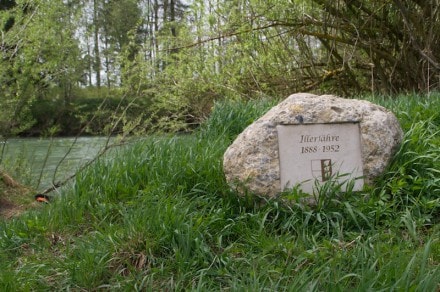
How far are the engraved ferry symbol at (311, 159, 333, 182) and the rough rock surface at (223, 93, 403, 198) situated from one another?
24 centimetres

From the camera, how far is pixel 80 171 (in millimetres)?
3924

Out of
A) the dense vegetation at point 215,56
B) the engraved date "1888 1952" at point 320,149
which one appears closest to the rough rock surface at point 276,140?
the engraved date "1888 1952" at point 320,149

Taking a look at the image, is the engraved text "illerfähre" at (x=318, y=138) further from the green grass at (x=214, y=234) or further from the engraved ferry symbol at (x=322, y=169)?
the green grass at (x=214, y=234)

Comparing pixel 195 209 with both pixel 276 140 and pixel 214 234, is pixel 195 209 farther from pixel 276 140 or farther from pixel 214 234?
pixel 276 140

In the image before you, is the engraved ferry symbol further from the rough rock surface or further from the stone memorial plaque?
the rough rock surface

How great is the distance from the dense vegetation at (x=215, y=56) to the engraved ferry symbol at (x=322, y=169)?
2.91 metres

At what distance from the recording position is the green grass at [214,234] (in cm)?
240

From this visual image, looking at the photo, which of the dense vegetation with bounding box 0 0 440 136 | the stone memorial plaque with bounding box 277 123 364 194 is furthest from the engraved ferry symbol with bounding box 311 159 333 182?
the dense vegetation with bounding box 0 0 440 136

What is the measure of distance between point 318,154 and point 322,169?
106 millimetres

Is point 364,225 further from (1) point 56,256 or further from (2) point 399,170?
(1) point 56,256

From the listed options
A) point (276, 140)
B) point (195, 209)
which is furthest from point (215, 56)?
point (195, 209)

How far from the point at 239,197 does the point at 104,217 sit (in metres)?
0.88

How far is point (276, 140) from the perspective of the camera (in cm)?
344

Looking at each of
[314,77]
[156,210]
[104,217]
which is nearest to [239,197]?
[156,210]
